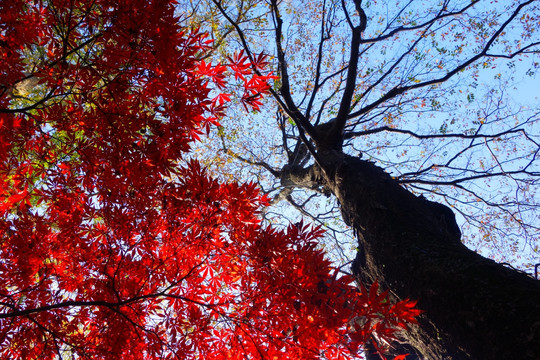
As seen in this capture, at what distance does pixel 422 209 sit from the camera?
2.74m

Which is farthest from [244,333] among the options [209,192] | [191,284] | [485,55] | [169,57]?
[485,55]

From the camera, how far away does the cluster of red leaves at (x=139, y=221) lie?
245 cm

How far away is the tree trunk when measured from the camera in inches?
57.1

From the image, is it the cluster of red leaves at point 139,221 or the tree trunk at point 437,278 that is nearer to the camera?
the tree trunk at point 437,278

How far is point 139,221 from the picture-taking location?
9.63ft

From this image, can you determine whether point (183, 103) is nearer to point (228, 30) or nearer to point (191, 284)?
point (191, 284)

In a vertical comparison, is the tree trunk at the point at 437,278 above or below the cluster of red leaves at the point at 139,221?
below

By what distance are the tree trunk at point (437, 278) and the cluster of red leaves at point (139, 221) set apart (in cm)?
49

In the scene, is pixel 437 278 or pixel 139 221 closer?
pixel 437 278

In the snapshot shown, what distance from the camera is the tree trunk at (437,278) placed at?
4.76 feet

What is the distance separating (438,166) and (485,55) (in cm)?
196

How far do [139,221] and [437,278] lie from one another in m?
2.66

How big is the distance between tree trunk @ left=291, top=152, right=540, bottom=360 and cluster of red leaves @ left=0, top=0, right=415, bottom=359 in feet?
1.60

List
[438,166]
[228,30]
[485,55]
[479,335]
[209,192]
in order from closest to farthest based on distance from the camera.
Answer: [479,335] < [209,192] < [485,55] < [438,166] < [228,30]
